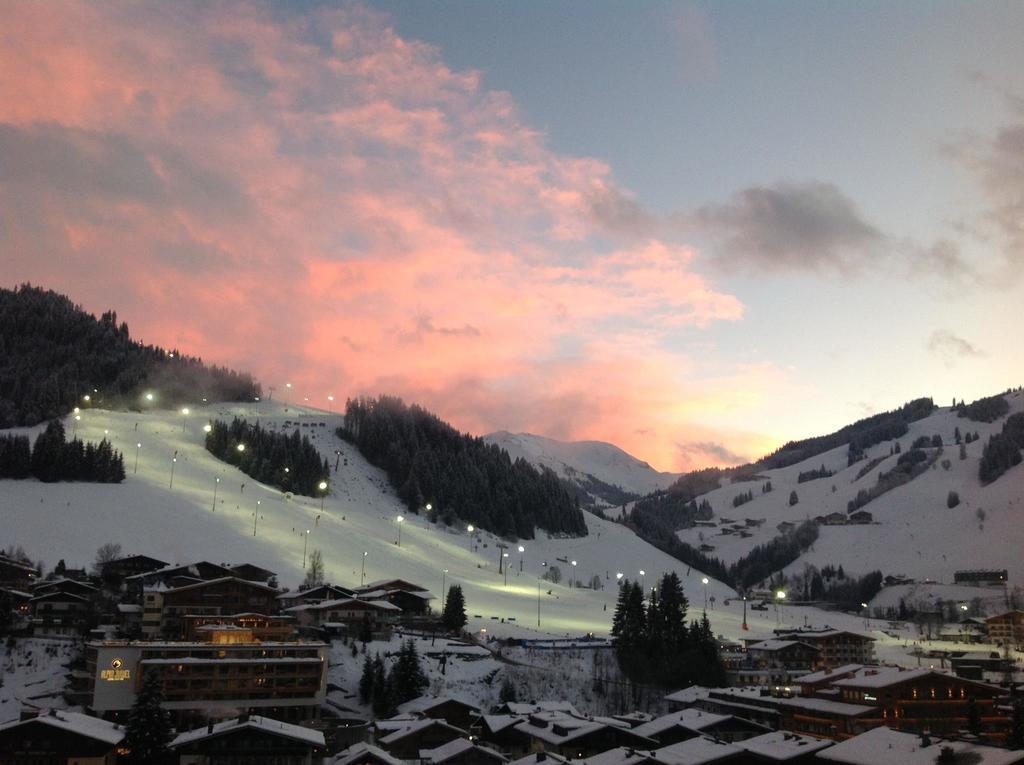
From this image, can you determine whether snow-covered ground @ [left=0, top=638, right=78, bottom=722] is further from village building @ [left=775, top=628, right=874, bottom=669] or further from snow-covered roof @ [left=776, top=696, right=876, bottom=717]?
village building @ [left=775, top=628, right=874, bottom=669]

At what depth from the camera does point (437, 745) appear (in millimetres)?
54344

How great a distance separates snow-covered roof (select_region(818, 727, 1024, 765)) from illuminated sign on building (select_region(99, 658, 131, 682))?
40.7m

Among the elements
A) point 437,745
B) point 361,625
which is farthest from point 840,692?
point 361,625

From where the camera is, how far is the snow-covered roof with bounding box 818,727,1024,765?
125ft

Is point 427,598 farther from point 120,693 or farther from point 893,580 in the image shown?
point 893,580

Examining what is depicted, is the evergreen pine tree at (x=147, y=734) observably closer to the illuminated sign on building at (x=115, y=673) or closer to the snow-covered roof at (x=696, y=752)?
the illuminated sign on building at (x=115, y=673)

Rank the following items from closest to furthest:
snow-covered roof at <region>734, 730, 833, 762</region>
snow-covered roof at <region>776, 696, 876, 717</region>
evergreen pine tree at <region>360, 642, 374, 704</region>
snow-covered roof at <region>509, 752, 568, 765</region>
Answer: snow-covered roof at <region>734, 730, 833, 762</region> → snow-covered roof at <region>509, 752, 568, 765</region> → snow-covered roof at <region>776, 696, 876, 717</region> → evergreen pine tree at <region>360, 642, 374, 704</region>

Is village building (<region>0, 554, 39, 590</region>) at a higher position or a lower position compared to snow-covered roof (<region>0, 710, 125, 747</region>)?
higher

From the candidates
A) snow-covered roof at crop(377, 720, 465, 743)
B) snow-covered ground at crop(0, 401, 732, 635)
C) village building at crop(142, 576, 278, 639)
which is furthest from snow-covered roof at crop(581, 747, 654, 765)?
snow-covered ground at crop(0, 401, 732, 635)

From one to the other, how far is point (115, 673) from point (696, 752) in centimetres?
3504

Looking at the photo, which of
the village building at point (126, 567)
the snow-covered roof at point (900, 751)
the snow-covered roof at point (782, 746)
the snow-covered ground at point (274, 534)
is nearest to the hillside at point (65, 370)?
the snow-covered ground at point (274, 534)

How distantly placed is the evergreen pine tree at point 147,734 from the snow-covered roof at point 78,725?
958mm

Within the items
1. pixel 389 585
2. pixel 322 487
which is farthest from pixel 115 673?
pixel 322 487

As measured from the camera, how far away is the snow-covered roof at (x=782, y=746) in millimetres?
47250
